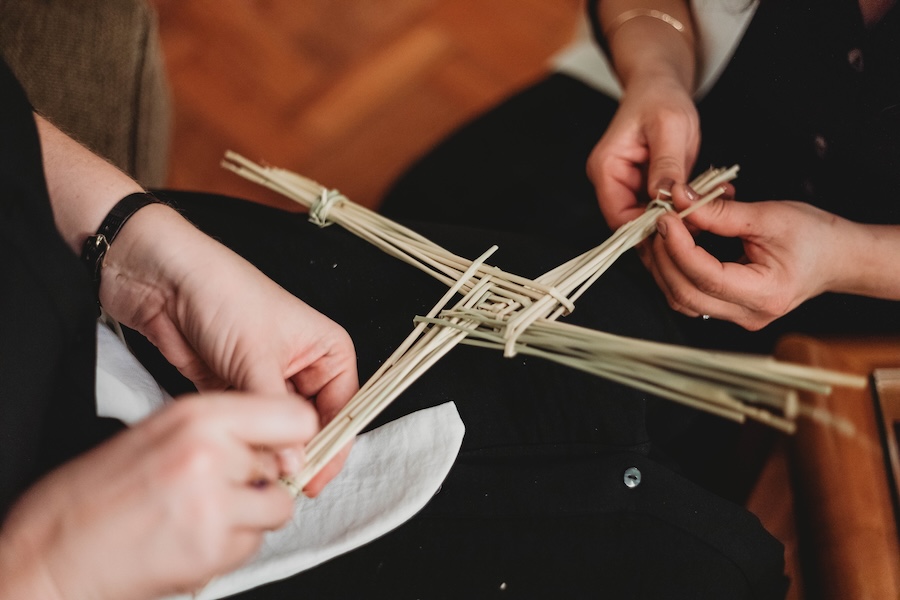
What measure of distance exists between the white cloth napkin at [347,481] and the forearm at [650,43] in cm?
49

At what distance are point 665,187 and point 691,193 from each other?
0.03 meters

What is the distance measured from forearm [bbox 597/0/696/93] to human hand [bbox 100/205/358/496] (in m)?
0.50

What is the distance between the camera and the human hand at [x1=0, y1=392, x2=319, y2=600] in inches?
15.6

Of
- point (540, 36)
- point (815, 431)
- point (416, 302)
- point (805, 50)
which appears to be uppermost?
point (540, 36)

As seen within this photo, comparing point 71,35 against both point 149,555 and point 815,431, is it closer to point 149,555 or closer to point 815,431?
point 149,555

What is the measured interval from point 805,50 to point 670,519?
1.65 feet

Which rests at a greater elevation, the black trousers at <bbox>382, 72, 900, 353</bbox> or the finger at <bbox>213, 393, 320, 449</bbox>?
the black trousers at <bbox>382, 72, 900, 353</bbox>

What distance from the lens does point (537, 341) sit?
53cm

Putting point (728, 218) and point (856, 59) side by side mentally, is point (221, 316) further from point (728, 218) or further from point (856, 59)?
point (856, 59)

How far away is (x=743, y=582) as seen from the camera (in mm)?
598

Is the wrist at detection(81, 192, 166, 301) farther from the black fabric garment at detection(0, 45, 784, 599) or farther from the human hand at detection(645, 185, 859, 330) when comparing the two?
the human hand at detection(645, 185, 859, 330)

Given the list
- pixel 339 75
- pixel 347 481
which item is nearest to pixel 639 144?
pixel 347 481

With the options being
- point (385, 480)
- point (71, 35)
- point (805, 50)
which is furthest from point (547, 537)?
point (71, 35)

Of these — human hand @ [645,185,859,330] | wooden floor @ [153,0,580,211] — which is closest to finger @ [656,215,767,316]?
human hand @ [645,185,859,330]
